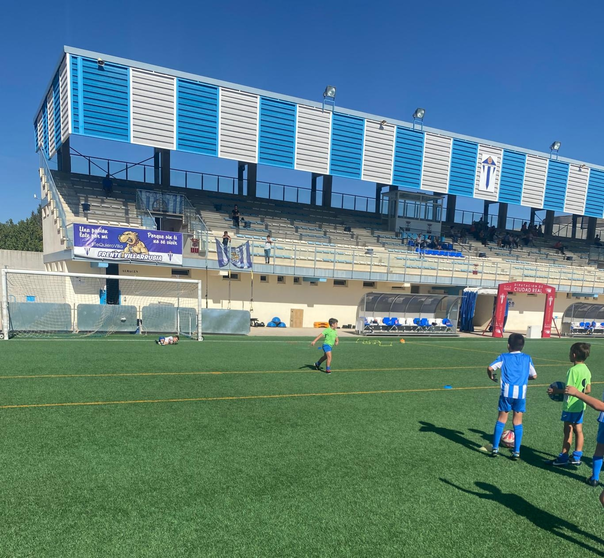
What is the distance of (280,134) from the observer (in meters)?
27.8

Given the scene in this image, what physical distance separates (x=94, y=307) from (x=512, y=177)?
34023mm

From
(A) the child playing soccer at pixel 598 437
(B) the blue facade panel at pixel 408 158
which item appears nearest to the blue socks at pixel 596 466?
(A) the child playing soccer at pixel 598 437

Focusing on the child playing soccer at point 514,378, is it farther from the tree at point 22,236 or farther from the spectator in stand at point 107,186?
the tree at point 22,236

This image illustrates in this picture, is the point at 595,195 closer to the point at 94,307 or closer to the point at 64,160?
the point at 94,307

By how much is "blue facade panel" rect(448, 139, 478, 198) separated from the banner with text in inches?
910

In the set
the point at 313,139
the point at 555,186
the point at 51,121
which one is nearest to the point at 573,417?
the point at 313,139

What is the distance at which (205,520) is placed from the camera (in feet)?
14.5

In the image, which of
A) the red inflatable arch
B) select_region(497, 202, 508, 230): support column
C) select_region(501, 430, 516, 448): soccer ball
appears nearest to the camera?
select_region(501, 430, 516, 448): soccer ball

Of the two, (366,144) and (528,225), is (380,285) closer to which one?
(366,144)

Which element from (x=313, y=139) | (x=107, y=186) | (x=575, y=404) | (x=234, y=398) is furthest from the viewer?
(x=313, y=139)

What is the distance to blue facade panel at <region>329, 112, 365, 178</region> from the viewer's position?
29.3 m

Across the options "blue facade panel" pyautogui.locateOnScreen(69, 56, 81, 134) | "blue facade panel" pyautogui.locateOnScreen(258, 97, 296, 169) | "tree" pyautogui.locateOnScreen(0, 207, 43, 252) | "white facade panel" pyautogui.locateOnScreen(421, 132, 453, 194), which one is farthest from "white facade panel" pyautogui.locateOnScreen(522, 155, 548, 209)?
"tree" pyautogui.locateOnScreen(0, 207, 43, 252)

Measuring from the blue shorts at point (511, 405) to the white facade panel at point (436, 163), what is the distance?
28.3 m

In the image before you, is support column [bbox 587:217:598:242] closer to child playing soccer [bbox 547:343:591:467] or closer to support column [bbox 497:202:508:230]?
support column [bbox 497:202:508:230]
